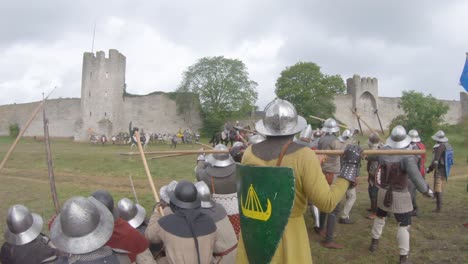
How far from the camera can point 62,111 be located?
38.1m

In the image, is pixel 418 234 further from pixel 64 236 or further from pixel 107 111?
pixel 107 111

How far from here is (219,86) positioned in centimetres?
3856

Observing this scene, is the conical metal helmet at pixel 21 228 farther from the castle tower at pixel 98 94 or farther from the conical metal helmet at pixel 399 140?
the castle tower at pixel 98 94

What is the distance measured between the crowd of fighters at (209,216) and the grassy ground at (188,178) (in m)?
0.63

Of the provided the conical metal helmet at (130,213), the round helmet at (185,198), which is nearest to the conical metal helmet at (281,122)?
the round helmet at (185,198)

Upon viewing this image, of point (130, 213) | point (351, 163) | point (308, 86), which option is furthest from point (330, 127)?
point (308, 86)

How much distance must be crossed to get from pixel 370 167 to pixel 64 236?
6.10 meters

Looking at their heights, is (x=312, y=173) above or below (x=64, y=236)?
above

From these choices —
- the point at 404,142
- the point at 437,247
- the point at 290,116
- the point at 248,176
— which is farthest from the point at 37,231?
the point at 437,247

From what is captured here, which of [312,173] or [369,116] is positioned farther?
[369,116]

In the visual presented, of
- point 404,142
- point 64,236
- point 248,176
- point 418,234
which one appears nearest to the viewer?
point 64,236

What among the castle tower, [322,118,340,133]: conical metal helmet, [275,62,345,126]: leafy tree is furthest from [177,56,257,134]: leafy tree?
[322,118,340,133]: conical metal helmet

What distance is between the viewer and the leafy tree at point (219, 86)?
124 ft

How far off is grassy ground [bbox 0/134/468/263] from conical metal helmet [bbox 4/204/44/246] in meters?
3.36
